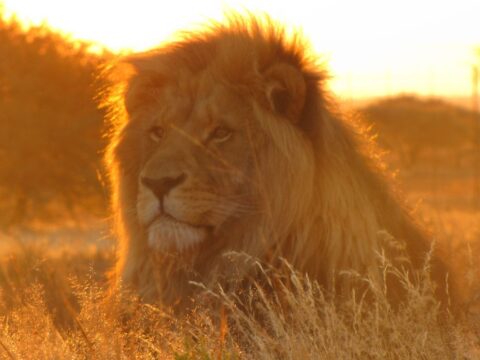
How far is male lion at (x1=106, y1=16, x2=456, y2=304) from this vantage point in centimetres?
488

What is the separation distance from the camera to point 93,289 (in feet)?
20.7

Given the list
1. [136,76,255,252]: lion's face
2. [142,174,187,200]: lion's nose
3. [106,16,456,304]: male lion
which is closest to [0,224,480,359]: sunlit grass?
[106,16,456,304]: male lion

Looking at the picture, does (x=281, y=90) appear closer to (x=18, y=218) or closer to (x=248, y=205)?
(x=248, y=205)

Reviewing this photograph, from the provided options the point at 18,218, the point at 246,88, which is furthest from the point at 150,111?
the point at 18,218

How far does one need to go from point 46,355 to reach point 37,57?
7892 mm

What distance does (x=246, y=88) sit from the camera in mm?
5012

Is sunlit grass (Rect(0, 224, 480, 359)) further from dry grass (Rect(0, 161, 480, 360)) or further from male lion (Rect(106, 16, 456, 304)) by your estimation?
male lion (Rect(106, 16, 456, 304))

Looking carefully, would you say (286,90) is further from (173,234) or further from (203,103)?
(173,234)

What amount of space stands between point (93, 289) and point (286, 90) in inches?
79.8

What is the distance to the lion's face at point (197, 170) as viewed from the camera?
4.79m

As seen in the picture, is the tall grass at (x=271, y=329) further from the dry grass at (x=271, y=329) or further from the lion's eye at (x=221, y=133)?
the lion's eye at (x=221, y=133)

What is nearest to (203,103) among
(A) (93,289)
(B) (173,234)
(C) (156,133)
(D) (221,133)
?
(D) (221,133)

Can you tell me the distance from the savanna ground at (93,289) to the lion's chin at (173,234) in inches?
9.7

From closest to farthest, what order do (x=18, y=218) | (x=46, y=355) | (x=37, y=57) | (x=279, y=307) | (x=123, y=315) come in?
(x=46, y=355) < (x=279, y=307) < (x=123, y=315) < (x=37, y=57) < (x=18, y=218)
